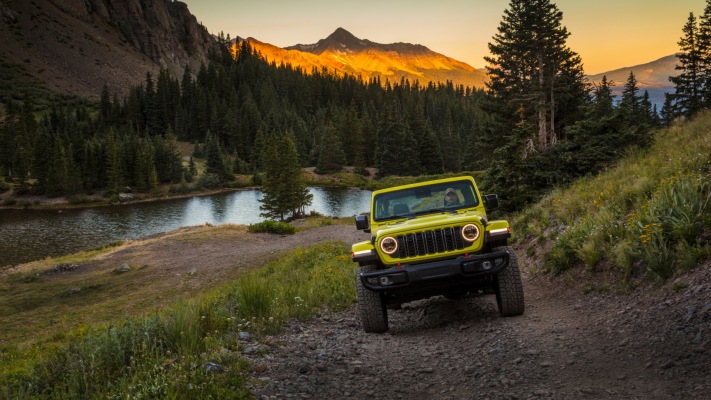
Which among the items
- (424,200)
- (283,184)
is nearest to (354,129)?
(283,184)

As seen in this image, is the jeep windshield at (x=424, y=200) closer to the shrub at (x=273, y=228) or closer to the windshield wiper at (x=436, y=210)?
the windshield wiper at (x=436, y=210)

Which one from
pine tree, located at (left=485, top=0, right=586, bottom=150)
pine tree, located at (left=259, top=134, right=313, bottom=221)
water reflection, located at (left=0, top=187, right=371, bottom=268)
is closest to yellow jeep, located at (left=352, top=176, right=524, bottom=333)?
pine tree, located at (left=485, top=0, right=586, bottom=150)

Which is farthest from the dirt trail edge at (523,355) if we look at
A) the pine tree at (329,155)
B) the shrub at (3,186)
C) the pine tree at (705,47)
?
the shrub at (3,186)

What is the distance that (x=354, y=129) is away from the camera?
375 ft

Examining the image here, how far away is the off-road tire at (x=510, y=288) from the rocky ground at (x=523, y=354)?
20cm

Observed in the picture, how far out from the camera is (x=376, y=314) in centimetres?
767

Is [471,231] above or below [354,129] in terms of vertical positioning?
below

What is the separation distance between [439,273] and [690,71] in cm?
6837

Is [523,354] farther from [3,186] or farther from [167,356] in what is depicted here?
[3,186]

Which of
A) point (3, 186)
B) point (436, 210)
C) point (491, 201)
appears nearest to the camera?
point (491, 201)

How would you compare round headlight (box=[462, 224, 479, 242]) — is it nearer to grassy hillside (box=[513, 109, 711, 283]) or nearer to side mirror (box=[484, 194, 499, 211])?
side mirror (box=[484, 194, 499, 211])

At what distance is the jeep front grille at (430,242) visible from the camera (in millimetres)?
7141

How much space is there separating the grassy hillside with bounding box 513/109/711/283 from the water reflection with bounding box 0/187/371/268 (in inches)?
1725

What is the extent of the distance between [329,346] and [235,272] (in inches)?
647
